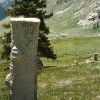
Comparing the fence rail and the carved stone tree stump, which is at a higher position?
the carved stone tree stump

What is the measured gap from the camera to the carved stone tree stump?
7055 mm

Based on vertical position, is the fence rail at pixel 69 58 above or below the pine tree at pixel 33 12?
below

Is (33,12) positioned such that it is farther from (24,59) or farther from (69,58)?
(24,59)

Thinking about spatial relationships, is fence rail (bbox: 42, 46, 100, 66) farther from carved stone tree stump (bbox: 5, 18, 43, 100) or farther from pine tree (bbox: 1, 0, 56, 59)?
carved stone tree stump (bbox: 5, 18, 43, 100)

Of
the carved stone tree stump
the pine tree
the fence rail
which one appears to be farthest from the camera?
the fence rail

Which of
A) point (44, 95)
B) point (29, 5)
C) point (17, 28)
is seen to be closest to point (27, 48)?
point (17, 28)

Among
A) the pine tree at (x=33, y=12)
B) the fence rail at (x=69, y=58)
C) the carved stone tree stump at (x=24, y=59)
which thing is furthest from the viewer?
the fence rail at (x=69, y=58)

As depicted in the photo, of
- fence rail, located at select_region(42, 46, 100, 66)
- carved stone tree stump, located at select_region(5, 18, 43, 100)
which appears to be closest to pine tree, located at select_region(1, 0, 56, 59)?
fence rail, located at select_region(42, 46, 100, 66)

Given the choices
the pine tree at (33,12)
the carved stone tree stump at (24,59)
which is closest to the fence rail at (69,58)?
the pine tree at (33,12)

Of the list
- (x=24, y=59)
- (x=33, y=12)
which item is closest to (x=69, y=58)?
(x=33, y=12)

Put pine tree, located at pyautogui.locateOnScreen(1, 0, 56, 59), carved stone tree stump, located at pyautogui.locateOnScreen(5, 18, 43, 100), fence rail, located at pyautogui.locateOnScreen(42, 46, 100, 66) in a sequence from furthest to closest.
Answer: fence rail, located at pyautogui.locateOnScreen(42, 46, 100, 66) < pine tree, located at pyautogui.locateOnScreen(1, 0, 56, 59) < carved stone tree stump, located at pyautogui.locateOnScreen(5, 18, 43, 100)

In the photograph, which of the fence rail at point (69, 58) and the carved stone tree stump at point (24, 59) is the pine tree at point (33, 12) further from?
the carved stone tree stump at point (24, 59)

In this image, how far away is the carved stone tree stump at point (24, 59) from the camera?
7055mm

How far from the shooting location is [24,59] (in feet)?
24.2
